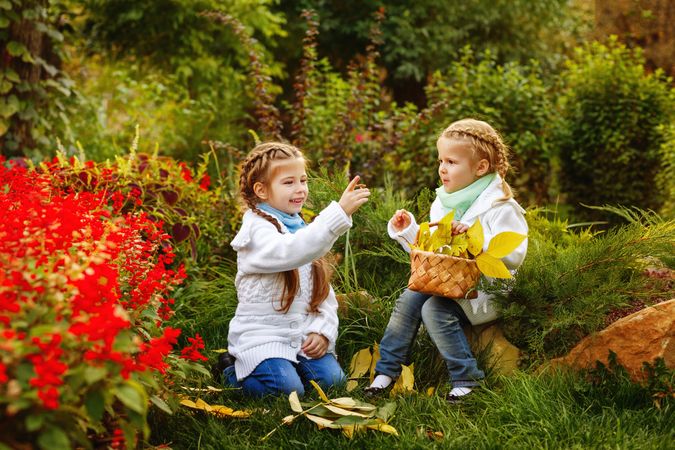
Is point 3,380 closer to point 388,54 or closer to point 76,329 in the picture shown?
point 76,329

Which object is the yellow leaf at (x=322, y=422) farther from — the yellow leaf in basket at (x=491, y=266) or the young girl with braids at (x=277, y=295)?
the yellow leaf in basket at (x=491, y=266)

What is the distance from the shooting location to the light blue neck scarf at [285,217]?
140 inches

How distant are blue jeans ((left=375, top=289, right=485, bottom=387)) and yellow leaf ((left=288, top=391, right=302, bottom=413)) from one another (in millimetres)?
560

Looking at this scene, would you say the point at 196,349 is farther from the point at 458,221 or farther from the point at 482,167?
the point at 482,167

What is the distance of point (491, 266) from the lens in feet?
10.6

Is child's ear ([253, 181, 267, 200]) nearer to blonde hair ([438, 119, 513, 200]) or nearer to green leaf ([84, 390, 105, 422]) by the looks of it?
blonde hair ([438, 119, 513, 200])

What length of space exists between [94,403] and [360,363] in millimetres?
2045

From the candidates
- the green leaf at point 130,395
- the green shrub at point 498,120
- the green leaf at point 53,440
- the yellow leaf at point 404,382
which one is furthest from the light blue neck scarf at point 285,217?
the green shrub at point 498,120

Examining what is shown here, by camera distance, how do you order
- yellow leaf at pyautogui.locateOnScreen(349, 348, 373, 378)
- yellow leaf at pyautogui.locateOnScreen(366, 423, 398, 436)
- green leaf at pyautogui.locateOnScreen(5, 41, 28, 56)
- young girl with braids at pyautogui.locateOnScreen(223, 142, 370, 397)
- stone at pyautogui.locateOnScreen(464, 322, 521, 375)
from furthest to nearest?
green leaf at pyautogui.locateOnScreen(5, 41, 28, 56) < yellow leaf at pyautogui.locateOnScreen(349, 348, 373, 378) < stone at pyautogui.locateOnScreen(464, 322, 521, 375) < young girl with braids at pyautogui.locateOnScreen(223, 142, 370, 397) < yellow leaf at pyautogui.locateOnScreen(366, 423, 398, 436)

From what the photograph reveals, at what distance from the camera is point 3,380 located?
176 centimetres

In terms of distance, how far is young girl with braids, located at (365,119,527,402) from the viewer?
344cm

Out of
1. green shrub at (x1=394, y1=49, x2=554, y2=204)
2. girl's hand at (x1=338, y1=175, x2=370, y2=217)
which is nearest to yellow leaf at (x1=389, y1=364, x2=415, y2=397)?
girl's hand at (x1=338, y1=175, x2=370, y2=217)

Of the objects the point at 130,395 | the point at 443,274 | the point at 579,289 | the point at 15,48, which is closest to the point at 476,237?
the point at 443,274

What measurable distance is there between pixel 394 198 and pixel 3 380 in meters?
3.49
